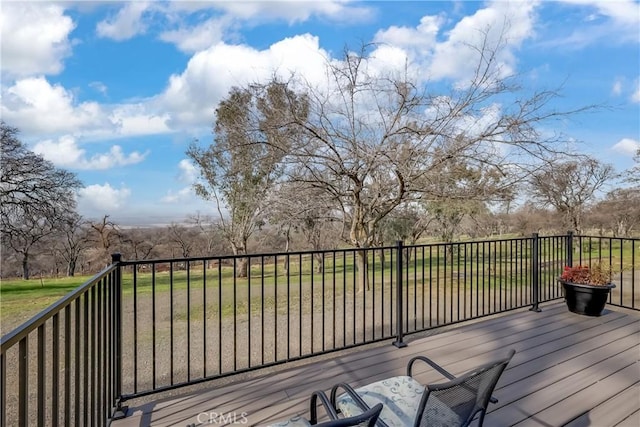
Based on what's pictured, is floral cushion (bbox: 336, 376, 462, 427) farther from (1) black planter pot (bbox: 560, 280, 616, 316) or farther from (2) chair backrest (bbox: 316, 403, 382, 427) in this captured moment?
(1) black planter pot (bbox: 560, 280, 616, 316)

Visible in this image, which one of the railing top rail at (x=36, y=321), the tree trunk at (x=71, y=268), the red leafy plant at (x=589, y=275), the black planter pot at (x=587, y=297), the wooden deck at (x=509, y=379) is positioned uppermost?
the railing top rail at (x=36, y=321)

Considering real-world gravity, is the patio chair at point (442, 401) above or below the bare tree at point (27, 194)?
below

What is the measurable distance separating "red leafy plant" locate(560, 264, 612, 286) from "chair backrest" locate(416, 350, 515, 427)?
11.0 ft

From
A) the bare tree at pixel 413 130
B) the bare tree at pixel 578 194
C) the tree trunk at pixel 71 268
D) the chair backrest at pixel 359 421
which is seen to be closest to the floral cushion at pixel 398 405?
the chair backrest at pixel 359 421

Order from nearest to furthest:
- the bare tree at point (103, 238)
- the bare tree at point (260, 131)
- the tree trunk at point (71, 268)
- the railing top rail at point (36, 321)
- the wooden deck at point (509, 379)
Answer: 1. the railing top rail at point (36, 321)
2. the wooden deck at point (509, 379)
3. the bare tree at point (260, 131)
4. the bare tree at point (103, 238)
5. the tree trunk at point (71, 268)

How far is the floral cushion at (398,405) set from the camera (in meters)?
1.11

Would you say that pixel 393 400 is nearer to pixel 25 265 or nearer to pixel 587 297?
pixel 587 297

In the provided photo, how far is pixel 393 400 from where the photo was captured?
155 cm

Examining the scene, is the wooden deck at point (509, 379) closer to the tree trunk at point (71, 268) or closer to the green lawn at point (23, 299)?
the green lawn at point (23, 299)

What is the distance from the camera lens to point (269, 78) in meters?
5.54

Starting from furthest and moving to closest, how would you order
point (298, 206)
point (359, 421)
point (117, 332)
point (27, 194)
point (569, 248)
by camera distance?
point (27, 194), point (298, 206), point (569, 248), point (117, 332), point (359, 421)

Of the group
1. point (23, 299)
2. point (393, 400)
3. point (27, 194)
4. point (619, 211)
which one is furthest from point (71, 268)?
point (619, 211)

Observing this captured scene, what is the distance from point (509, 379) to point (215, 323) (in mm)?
5203

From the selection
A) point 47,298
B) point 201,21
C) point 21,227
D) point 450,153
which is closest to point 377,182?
point 450,153
